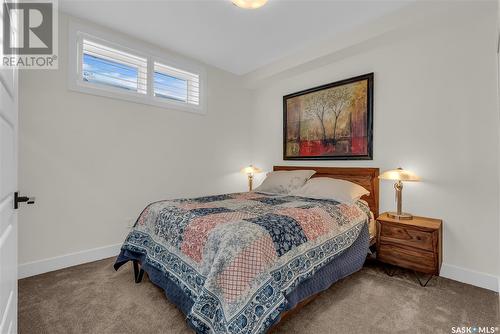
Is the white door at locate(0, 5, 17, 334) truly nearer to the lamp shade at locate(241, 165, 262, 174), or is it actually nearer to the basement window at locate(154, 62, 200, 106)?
the basement window at locate(154, 62, 200, 106)

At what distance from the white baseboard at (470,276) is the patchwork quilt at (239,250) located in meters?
0.96

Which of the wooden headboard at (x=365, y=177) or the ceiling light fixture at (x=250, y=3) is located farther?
the wooden headboard at (x=365, y=177)

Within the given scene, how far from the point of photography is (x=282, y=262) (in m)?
1.53

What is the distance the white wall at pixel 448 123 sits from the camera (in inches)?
86.3

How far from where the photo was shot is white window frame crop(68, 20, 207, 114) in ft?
8.64

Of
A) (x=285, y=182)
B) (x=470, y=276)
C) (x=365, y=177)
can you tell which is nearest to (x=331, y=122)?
(x=365, y=177)

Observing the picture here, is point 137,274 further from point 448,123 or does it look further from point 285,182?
point 448,123

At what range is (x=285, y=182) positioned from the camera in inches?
126

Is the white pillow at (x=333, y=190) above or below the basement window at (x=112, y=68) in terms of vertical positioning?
below

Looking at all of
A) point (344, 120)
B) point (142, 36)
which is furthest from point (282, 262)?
point (142, 36)

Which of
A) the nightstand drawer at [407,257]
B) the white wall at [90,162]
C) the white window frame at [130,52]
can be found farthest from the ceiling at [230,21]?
the nightstand drawer at [407,257]

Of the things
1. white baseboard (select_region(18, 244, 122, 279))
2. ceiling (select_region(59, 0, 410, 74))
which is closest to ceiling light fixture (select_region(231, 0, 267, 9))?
ceiling (select_region(59, 0, 410, 74))

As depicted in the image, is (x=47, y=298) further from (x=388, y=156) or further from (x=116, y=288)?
(x=388, y=156)

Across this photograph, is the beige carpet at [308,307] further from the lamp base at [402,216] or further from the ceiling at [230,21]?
the ceiling at [230,21]
